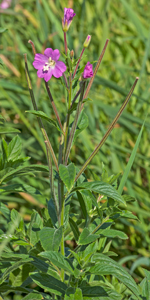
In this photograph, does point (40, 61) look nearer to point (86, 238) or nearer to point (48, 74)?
point (48, 74)

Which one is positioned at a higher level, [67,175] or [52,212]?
[67,175]

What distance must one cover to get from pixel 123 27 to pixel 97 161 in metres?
1.11

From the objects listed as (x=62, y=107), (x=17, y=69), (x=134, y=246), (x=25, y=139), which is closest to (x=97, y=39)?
(x=17, y=69)

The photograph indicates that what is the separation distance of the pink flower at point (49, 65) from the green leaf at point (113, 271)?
0.31 metres

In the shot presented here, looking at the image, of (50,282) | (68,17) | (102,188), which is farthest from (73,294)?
(68,17)

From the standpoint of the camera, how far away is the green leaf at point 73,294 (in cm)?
52

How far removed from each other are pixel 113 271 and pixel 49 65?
343mm

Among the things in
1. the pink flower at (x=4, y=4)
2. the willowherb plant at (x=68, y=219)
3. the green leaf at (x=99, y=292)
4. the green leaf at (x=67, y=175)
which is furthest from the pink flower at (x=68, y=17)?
the pink flower at (x=4, y=4)

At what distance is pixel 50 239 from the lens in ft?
1.67

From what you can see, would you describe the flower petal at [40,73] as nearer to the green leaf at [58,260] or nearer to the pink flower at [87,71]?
the pink flower at [87,71]

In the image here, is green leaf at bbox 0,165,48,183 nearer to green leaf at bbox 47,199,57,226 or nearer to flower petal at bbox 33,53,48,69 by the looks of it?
green leaf at bbox 47,199,57,226

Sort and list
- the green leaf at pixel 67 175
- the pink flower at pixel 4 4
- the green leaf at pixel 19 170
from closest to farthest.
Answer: the green leaf at pixel 67 175 < the green leaf at pixel 19 170 < the pink flower at pixel 4 4

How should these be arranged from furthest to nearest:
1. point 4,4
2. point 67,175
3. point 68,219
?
point 4,4
point 68,219
point 67,175

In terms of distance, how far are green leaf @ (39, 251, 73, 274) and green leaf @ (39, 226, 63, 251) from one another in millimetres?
11
